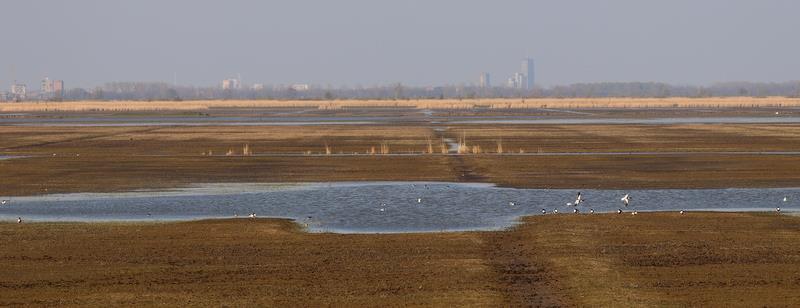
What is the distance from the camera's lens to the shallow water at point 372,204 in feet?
98.7

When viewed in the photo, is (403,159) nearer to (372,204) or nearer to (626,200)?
(372,204)

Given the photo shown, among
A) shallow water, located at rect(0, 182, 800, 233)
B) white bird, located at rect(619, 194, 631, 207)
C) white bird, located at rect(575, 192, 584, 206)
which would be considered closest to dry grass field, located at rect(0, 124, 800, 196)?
shallow water, located at rect(0, 182, 800, 233)

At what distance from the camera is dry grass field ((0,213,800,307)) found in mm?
19094

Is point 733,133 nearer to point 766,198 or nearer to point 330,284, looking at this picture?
point 766,198

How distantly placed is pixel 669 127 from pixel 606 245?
6219 centimetres

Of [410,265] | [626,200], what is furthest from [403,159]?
[410,265]

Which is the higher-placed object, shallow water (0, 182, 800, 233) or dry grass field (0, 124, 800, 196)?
dry grass field (0, 124, 800, 196)

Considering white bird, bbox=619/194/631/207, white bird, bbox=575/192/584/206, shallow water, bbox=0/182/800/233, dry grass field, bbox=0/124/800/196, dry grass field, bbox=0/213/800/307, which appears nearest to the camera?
dry grass field, bbox=0/213/800/307

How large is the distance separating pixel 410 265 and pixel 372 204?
11.6 meters

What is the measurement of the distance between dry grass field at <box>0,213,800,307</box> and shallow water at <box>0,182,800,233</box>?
79.6 inches

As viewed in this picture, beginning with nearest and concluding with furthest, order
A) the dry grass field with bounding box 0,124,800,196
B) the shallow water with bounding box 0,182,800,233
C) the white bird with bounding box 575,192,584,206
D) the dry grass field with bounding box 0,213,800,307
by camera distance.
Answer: the dry grass field with bounding box 0,213,800,307, the shallow water with bounding box 0,182,800,233, the white bird with bounding box 575,192,584,206, the dry grass field with bounding box 0,124,800,196

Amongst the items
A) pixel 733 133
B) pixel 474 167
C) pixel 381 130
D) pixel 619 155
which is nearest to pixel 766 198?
pixel 474 167

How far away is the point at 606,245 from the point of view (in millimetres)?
24719

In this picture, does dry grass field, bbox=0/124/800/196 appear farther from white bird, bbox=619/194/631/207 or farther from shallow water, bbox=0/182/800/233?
white bird, bbox=619/194/631/207
